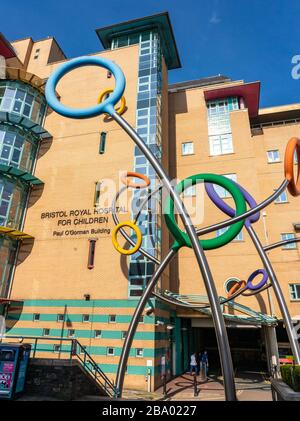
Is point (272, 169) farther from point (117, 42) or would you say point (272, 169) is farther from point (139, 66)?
point (117, 42)

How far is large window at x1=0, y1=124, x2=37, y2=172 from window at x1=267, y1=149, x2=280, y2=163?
2430 cm

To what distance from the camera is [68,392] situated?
12.7 m

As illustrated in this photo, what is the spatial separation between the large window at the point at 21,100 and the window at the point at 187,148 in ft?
48.3

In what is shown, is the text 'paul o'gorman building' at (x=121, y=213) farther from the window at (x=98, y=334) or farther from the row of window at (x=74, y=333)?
the window at (x=98, y=334)

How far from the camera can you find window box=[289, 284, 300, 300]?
2553 centimetres

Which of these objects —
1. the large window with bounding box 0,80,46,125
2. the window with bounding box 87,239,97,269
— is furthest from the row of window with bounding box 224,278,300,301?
the large window with bounding box 0,80,46,125

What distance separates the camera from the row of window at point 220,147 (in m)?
31.0

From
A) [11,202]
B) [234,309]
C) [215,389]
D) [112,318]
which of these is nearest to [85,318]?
[112,318]

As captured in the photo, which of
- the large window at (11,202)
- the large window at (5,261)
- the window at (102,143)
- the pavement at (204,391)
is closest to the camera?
the pavement at (204,391)

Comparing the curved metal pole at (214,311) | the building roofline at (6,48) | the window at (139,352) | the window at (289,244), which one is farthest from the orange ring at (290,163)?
the building roofline at (6,48)

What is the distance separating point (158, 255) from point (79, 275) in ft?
20.2

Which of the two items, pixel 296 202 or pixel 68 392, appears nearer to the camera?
pixel 68 392

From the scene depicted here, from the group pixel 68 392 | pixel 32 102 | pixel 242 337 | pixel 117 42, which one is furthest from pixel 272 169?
pixel 68 392

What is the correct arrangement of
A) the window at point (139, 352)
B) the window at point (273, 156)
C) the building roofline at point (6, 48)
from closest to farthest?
1. the window at point (139, 352)
2. the building roofline at point (6, 48)
3. the window at point (273, 156)
